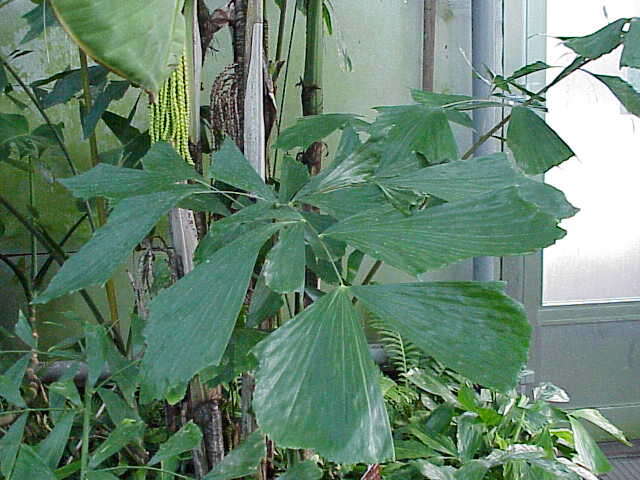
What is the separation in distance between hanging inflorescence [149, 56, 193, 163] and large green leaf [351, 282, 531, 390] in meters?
0.26

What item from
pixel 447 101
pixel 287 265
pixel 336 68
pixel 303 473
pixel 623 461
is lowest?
pixel 623 461

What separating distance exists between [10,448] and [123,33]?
1.29 ft

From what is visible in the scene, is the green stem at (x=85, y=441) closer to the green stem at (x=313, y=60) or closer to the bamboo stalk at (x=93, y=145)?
the bamboo stalk at (x=93, y=145)

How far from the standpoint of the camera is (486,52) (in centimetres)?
139

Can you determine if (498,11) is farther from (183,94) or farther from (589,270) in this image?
(183,94)

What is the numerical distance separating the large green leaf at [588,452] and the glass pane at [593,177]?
0.56 metres

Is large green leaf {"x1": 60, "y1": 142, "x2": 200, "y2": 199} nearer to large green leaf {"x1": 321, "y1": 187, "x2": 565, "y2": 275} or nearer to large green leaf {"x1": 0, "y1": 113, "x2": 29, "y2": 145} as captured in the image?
large green leaf {"x1": 321, "y1": 187, "x2": 565, "y2": 275}

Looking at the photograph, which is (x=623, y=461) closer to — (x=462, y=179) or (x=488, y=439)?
(x=488, y=439)

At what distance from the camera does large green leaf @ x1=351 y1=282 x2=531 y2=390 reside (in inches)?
12.6

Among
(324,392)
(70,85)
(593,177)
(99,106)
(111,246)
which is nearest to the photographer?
(324,392)

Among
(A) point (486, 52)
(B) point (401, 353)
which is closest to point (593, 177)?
(A) point (486, 52)

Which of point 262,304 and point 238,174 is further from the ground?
point 238,174

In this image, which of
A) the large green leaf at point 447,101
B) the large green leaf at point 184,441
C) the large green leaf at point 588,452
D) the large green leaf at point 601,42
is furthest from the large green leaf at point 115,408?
the large green leaf at point 588,452

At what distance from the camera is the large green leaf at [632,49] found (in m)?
0.58
